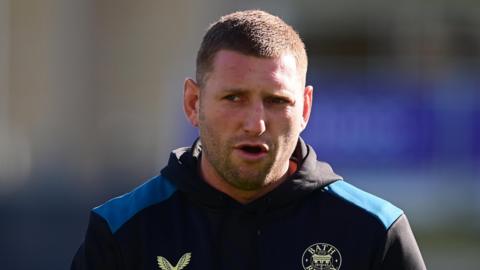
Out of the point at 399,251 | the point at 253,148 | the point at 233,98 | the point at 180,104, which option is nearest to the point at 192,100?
the point at 233,98

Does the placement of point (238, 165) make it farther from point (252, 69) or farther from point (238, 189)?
point (252, 69)

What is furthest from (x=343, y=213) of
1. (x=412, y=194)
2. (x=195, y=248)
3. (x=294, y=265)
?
(x=412, y=194)

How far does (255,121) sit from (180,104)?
8.88 meters

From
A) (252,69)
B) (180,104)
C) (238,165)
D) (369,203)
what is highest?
(252,69)

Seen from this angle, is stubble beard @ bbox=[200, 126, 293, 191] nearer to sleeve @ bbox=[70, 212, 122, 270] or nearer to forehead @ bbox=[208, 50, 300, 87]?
forehead @ bbox=[208, 50, 300, 87]

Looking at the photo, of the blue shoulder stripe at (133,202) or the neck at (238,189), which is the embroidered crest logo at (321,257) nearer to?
the neck at (238,189)

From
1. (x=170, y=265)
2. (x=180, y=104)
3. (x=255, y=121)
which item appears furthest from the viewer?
(x=180, y=104)

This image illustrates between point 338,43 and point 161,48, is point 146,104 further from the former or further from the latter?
point 338,43

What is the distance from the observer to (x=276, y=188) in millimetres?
3945

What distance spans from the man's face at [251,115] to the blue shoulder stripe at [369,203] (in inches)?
9.8

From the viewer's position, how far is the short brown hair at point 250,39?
3834 mm

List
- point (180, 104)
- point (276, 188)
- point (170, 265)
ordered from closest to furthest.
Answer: point (170, 265), point (276, 188), point (180, 104)

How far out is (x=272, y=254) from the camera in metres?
3.88

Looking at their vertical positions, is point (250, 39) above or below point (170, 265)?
above
